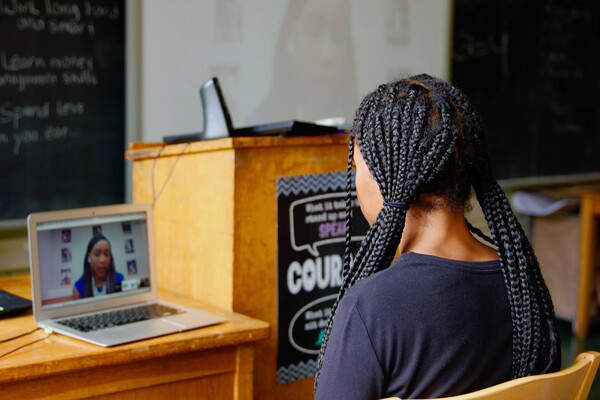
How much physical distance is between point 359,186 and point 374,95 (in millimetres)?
159

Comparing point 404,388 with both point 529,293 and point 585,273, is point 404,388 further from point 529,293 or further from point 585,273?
point 585,273

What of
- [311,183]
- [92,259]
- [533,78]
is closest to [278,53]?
[311,183]

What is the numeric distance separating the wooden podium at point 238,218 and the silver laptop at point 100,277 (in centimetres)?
12

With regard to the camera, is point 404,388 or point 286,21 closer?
point 404,388

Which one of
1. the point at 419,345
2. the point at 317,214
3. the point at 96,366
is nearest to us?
the point at 419,345

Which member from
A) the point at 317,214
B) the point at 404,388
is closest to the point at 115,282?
the point at 317,214

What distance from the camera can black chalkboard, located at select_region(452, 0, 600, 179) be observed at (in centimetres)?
465

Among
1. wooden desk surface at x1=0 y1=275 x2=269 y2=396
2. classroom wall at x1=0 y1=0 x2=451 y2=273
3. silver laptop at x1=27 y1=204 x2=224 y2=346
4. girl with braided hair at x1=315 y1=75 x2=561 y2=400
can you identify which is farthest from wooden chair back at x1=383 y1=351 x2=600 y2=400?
classroom wall at x1=0 y1=0 x2=451 y2=273

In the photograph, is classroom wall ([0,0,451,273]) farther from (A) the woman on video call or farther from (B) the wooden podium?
(A) the woman on video call

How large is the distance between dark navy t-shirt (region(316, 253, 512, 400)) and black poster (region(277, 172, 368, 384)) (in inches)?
31.9

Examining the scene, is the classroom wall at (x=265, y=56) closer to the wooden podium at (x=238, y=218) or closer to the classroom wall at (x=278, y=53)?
the classroom wall at (x=278, y=53)

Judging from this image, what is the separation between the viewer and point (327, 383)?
4.20 feet

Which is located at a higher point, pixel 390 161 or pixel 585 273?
pixel 390 161

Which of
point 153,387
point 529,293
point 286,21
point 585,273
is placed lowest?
point 585,273
